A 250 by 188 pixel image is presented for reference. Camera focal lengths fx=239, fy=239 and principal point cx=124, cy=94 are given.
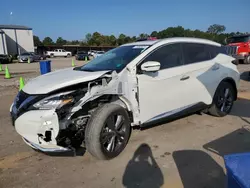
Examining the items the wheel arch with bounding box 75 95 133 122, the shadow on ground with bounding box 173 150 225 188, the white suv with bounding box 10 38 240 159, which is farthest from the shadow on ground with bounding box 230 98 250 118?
the wheel arch with bounding box 75 95 133 122

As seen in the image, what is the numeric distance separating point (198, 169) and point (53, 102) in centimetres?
212

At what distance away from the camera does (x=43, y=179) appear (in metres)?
3.12

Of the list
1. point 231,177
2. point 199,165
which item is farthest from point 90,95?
point 231,177

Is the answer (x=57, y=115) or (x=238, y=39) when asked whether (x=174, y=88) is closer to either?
(x=57, y=115)

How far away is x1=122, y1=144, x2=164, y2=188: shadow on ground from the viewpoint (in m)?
2.94

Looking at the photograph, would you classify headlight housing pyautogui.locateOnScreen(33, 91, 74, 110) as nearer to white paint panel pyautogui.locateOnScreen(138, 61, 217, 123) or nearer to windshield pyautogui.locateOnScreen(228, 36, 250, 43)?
white paint panel pyautogui.locateOnScreen(138, 61, 217, 123)

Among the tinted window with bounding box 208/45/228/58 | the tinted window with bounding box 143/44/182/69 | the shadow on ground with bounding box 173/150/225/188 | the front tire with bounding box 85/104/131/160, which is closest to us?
the shadow on ground with bounding box 173/150/225/188

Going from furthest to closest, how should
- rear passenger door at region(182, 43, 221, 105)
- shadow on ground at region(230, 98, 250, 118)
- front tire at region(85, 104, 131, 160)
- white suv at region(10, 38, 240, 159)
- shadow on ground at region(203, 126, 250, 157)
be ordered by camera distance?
1. shadow on ground at region(230, 98, 250, 118)
2. rear passenger door at region(182, 43, 221, 105)
3. shadow on ground at region(203, 126, 250, 157)
4. front tire at region(85, 104, 131, 160)
5. white suv at region(10, 38, 240, 159)

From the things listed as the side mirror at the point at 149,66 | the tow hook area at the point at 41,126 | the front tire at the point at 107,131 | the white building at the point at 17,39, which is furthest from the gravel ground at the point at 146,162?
the white building at the point at 17,39

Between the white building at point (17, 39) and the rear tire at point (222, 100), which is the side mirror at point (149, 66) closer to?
the rear tire at point (222, 100)

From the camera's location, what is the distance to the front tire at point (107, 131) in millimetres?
3266

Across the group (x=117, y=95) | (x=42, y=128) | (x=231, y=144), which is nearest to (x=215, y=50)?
(x=231, y=144)

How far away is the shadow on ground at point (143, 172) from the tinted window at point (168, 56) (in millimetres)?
1531

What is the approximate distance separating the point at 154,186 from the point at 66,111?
1462 millimetres
